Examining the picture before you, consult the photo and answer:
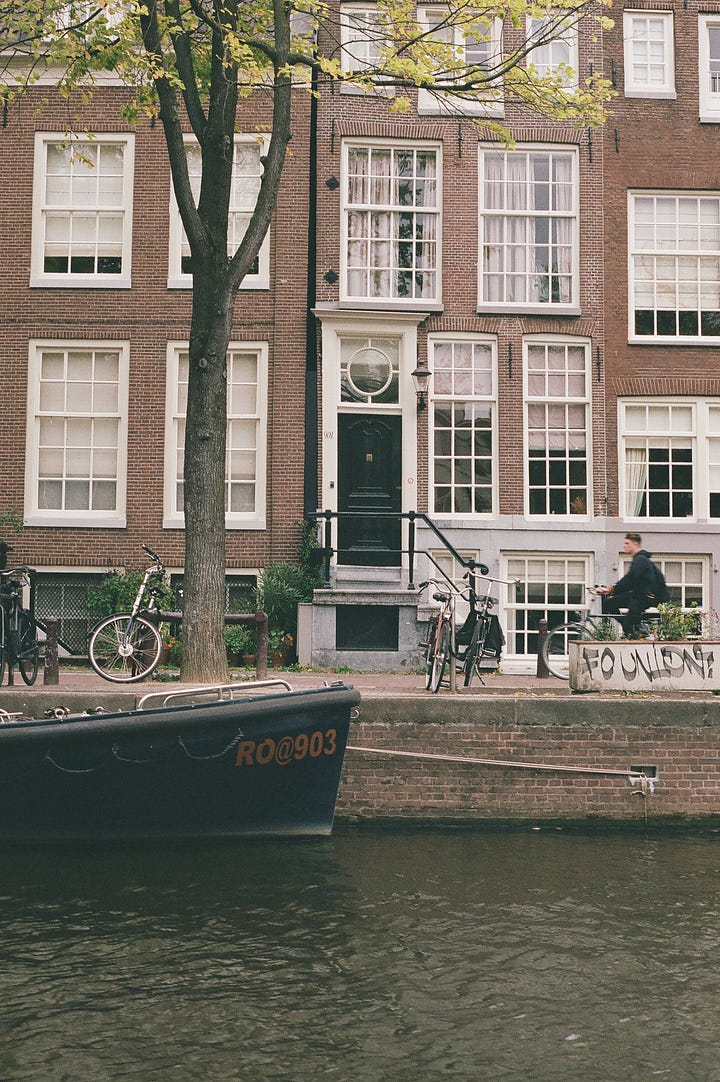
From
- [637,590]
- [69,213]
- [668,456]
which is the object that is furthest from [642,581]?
[69,213]

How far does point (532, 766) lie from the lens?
9.38m

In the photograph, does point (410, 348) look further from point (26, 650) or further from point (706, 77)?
point (26, 650)

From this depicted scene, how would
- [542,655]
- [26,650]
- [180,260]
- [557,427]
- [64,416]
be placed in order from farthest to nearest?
[557,427]
[180,260]
[64,416]
[542,655]
[26,650]

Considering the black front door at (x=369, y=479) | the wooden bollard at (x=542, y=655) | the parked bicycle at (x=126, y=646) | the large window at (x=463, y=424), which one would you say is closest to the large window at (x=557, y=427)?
the large window at (x=463, y=424)

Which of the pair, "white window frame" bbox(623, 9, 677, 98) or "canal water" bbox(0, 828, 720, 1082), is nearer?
"canal water" bbox(0, 828, 720, 1082)

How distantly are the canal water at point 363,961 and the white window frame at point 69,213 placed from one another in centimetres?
1013

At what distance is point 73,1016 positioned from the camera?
551 cm

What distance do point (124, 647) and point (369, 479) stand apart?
19.1ft

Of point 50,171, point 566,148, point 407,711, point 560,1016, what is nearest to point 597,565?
point 566,148

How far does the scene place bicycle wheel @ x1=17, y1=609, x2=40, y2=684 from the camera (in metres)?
10.8

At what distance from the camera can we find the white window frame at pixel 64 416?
16594 mm

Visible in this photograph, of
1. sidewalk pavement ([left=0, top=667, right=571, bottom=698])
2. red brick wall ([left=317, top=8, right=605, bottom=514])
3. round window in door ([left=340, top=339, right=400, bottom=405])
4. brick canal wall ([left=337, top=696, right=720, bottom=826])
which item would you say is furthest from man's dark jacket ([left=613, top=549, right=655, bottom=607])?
round window in door ([left=340, top=339, right=400, bottom=405])

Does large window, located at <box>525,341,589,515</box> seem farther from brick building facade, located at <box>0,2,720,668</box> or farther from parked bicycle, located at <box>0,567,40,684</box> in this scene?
parked bicycle, located at <box>0,567,40,684</box>

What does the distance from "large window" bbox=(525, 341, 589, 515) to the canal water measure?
27.8ft
